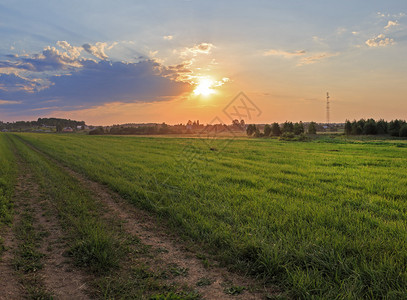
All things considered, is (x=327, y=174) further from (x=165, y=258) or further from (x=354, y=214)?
(x=165, y=258)

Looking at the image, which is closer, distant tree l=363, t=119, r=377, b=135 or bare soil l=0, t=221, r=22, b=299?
bare soil l=0, t=221, r=22, b=299

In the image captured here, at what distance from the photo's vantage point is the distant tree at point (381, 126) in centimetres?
7475

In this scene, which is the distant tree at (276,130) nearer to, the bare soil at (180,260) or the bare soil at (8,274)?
the bare soil at (180,260)

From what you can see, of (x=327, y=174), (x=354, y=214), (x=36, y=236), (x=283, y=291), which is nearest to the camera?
(x=283, y=291)

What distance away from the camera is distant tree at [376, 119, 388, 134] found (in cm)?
7475

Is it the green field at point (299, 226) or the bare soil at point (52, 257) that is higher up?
the green field at point (299, 226)

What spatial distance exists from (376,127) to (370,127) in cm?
168

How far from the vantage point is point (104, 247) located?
182 inches

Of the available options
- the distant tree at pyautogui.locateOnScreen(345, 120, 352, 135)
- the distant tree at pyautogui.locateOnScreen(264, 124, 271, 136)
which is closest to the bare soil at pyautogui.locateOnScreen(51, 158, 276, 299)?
the distant tree at pyautogui.locateOnScreen(345, 120, 352, 135)

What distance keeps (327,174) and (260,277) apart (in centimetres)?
1018

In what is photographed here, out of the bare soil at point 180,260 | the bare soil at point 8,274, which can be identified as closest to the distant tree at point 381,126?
the bare soil at point 180,260

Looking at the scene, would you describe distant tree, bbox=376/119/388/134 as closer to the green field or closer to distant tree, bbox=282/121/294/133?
distant tree, bbox=282/121/294/133

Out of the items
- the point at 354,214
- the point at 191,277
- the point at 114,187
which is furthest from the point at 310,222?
the point at 114,187

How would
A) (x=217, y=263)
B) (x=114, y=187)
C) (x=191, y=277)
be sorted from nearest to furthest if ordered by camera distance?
(x=191, y=277) < (x=217, y=263) < (x=114, y=187)
